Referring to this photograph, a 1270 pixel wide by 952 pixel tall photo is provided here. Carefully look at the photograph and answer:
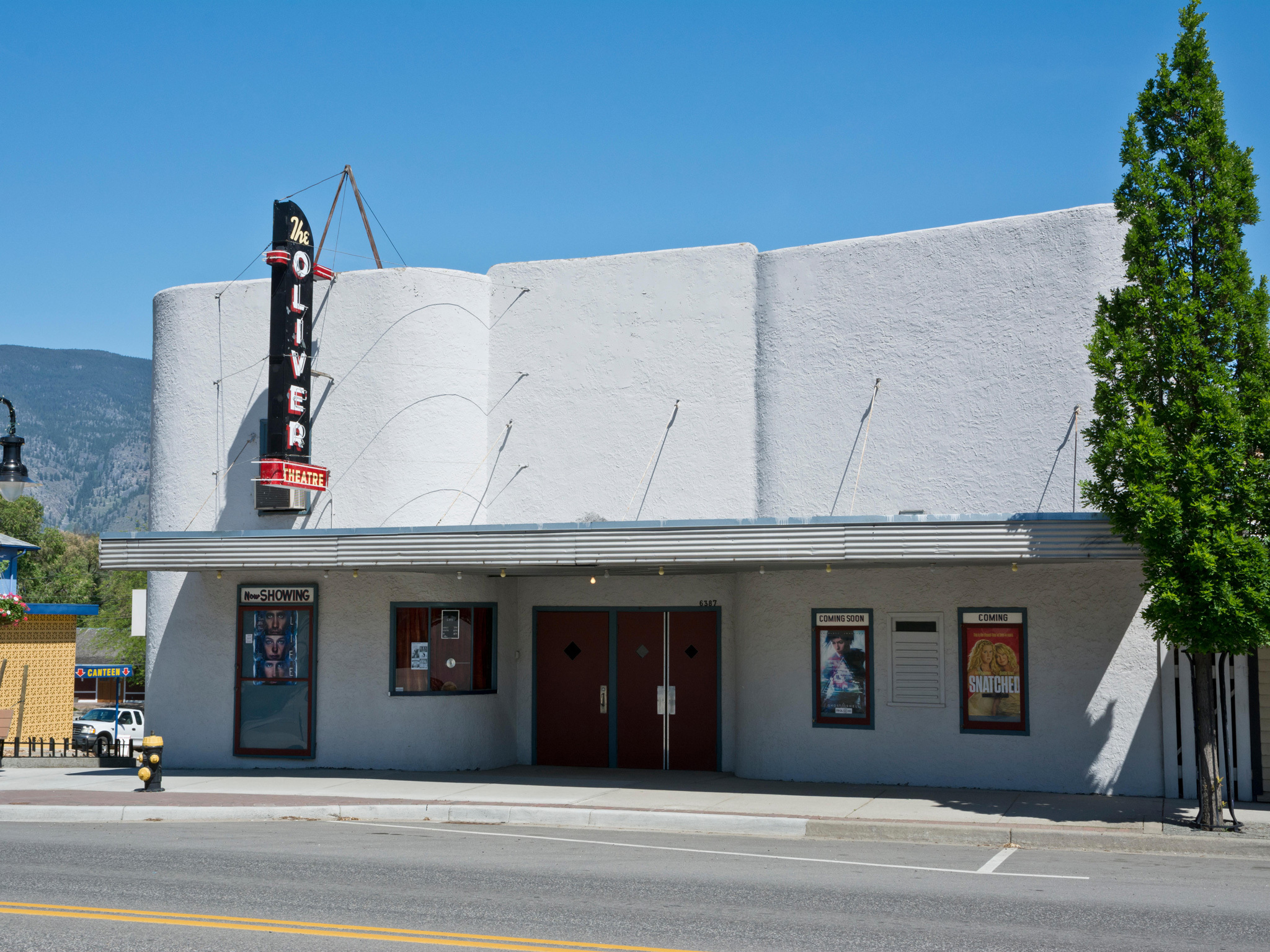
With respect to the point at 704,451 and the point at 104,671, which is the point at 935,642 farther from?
the point at 104,671

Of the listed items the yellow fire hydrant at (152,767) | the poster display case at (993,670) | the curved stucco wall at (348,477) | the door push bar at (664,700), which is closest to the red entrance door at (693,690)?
the door push bar at (664,700)

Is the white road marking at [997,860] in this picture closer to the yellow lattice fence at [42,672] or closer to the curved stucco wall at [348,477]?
the curved stucco wall at [348,477]

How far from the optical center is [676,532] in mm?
14469

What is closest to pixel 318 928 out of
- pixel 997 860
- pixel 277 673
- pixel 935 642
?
pixel 997 860

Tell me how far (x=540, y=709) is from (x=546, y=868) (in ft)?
26.8

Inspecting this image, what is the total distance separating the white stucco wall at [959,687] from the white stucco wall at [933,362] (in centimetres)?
104

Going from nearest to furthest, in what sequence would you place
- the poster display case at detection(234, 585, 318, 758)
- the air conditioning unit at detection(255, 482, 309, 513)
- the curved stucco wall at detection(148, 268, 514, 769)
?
the curved stucco wall at detection(148, 268, 514, 769), the poster display case at detection(234, 585, 318, 758), the air conditioning unit at detection(255, 482, 309, 513)

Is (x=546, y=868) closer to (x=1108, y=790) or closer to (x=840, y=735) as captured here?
(x=840, y=735)

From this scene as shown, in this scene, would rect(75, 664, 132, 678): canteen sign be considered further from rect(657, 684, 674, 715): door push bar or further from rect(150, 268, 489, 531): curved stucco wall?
rect(657, 684, 674, 715): door push bar

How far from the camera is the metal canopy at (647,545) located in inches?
527

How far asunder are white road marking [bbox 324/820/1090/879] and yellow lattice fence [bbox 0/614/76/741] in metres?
12.6

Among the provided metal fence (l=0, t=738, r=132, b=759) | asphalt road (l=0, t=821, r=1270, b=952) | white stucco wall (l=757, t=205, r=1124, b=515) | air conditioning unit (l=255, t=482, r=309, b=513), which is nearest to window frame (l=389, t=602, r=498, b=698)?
air conditioning unit (l=255, t=482, r=309, b=513)

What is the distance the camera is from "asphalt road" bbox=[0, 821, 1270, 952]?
7891 mm

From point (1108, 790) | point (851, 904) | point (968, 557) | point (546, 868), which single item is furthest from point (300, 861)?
point (1108, 790)
